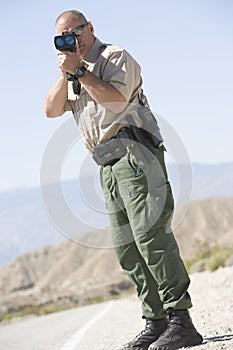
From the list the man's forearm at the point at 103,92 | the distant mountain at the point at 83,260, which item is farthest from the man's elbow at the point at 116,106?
the distant mountain at the point at 83,260

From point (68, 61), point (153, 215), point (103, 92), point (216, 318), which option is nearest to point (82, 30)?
point (68, 61)

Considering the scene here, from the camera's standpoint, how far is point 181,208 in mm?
6355

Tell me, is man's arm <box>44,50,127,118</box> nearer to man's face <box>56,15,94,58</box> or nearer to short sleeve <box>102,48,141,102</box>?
short sleeve <box>102,48,141,102</box>

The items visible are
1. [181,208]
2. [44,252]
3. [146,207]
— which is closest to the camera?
[146,207]

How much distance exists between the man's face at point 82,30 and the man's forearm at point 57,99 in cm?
25

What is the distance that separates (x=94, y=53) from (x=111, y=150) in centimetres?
71

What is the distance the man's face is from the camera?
5.90m

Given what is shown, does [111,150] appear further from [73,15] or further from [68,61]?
[73,15]

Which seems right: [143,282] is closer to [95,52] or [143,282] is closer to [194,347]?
[194,347]

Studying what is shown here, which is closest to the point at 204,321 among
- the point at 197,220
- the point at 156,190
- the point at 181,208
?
the point at 181,208

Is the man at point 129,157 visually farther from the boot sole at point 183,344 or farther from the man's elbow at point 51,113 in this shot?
the man's elbow at point 51,113

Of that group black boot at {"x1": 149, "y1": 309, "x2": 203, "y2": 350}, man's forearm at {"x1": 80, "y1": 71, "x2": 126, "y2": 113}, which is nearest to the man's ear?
man's forearm at {"x1": 80, "y1": 71, "x2": 126, "y2": 113}

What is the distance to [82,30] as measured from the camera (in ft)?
19.5

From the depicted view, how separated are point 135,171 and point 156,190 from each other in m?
0.20
